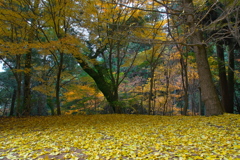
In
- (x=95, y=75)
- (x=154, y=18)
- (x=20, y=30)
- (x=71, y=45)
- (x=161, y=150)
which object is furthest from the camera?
(x=95, y=75)

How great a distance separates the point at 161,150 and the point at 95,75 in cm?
775

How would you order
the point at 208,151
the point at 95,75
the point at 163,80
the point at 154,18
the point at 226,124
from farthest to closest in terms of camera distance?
the point at 163,80
the point at 95,75
the point at 154,18
the point at 226,124
the point at 208,151

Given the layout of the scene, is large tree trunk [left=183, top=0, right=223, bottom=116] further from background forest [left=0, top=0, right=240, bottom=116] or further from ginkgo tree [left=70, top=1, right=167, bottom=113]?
ginkgo tree [left=70, top=1, right=167, bottom=113]

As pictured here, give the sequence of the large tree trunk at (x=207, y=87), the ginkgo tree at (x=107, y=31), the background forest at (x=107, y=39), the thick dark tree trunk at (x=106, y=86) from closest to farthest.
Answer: the large tree trunk at (x=207, y=87) < the background forest at (x=107, y=39) < the ginkgo tree at (x=107, y=31) < the thick dark tree trunk at (x=106, y=86)

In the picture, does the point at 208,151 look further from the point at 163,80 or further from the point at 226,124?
the point at 163,80

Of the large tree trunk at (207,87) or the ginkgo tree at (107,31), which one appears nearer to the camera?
the large tree trunk at (207,87)

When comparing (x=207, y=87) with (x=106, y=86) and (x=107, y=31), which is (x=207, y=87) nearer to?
(x=106, y=86)

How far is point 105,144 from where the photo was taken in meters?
3.03

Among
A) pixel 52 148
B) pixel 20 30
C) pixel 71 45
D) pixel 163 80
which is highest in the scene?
pixel 20 30

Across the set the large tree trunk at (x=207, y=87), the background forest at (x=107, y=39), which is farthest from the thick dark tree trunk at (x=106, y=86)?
the large tree trunk at (x=207, y=87)

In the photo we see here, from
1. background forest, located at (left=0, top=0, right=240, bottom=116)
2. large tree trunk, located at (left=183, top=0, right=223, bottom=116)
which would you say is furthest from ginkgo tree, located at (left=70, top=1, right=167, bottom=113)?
large tree trunk, located at (left=183, top=0, right=223, bottom=116)

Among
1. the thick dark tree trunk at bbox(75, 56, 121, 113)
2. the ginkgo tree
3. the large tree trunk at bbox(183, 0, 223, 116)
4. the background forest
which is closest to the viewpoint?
the large tree trunk at bbox(183, 0, 223, 116)

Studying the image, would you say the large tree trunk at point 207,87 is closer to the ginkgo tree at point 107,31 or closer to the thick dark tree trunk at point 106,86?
the ginkgo tree at point 107,31

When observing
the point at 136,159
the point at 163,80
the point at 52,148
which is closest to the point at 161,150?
the point at 136,159
